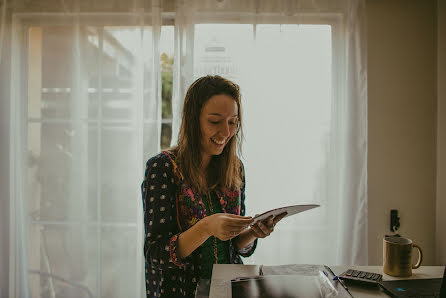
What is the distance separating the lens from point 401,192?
82.7 inches

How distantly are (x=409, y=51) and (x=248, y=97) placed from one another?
1.02m

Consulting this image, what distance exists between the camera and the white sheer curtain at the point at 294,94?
198cm

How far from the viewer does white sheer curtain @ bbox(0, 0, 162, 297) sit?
6.64 feet

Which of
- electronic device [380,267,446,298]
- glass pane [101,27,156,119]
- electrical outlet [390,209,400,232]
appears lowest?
electrical outlet [390,209,400,232]

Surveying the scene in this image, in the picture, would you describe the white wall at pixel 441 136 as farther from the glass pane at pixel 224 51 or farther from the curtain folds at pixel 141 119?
the glass pane at pixel 224 51

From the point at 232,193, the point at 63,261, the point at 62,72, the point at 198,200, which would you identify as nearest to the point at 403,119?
the point at 232,193

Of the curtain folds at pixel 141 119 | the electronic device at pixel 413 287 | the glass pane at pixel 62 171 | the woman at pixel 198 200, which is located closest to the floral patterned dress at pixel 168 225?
the woman at pixel 198 200

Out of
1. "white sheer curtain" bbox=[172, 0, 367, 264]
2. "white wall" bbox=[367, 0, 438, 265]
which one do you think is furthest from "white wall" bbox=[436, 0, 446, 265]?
"white sheer curtain" bbox=[172, 0, 367, 264]

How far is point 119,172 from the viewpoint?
2.06 metres

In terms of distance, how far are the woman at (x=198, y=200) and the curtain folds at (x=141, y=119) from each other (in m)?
0.67

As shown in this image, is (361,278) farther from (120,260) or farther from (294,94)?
(120,260)

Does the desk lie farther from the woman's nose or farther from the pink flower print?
the woman's nose

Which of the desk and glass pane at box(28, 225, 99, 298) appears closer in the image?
the desk

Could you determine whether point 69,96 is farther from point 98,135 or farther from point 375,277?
point 375,277
